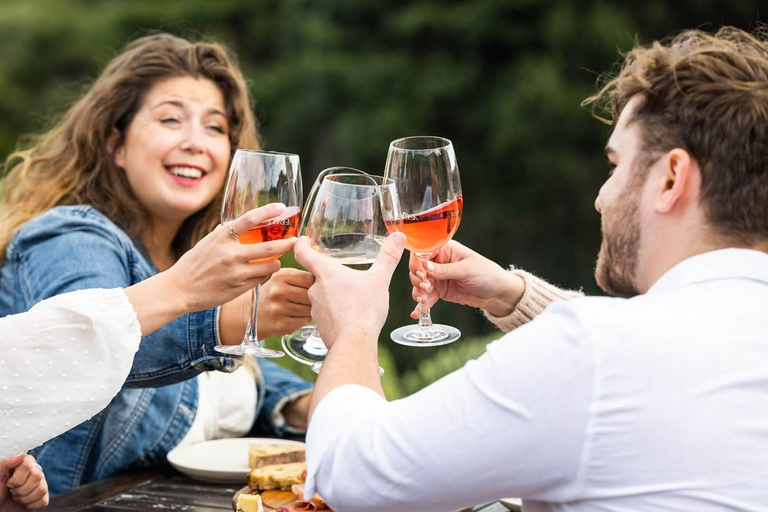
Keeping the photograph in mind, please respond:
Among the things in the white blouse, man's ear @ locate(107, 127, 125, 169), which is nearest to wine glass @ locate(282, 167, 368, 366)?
the white blouse

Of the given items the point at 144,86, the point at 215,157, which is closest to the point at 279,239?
the point at 215,157

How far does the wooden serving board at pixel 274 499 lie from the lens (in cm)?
212

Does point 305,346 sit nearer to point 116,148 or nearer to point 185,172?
point 185,172

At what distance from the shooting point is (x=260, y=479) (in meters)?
2.24

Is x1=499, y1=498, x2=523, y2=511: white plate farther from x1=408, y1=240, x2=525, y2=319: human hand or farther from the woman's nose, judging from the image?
the woman's nose

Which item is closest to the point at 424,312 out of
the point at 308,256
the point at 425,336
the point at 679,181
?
the point at 425,336

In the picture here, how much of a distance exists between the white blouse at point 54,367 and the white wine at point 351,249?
497 mm

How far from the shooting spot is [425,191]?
6.66ft

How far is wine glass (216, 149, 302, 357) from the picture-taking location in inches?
78.2

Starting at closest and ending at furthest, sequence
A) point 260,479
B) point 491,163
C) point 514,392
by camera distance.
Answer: point 514,392
point 260,479
point 491,163

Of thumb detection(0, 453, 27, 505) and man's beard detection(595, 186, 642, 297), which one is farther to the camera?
thumb detection(0, 453, 27, 505)

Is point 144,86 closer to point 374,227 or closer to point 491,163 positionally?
point 374,227

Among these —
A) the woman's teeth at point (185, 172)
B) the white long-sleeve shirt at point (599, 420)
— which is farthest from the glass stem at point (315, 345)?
the woman's teeth at point (185, 172)

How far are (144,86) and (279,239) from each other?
165cm
